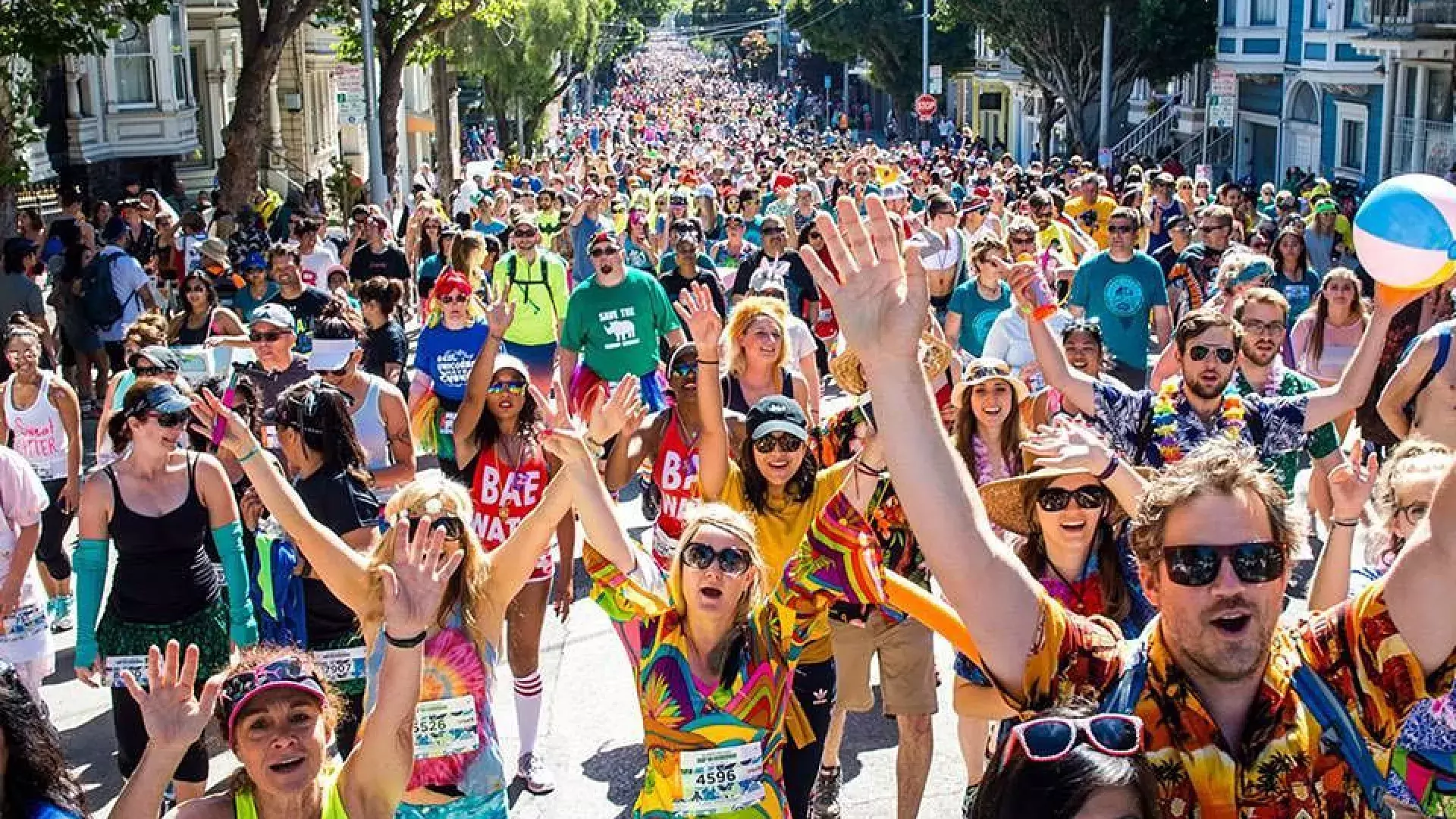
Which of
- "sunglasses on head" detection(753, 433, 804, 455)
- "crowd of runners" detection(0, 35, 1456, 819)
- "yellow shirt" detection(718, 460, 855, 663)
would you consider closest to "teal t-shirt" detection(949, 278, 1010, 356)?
"crowd of runners" detection(0, 35, 1456, 819)

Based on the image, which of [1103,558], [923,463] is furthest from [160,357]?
[923,463]

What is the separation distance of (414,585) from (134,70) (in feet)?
94.2

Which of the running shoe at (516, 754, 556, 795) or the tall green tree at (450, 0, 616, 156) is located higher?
the tall green tree at (450, 0, 616, 156)

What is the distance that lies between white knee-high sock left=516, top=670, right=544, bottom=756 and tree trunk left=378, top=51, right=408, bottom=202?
22520 mm

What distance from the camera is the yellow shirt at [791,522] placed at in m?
5.41

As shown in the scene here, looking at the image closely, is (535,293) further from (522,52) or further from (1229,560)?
(522,52)

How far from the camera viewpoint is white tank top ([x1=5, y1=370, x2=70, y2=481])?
817 cm

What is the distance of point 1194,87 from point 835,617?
40849 millimetres

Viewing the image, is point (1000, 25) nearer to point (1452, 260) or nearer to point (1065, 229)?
point (1065, 229)

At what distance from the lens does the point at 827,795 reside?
602 centimetres

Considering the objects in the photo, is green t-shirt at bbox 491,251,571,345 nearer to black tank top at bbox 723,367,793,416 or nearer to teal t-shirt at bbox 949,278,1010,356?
teal t-shirt at bbox 949,278,1010,356

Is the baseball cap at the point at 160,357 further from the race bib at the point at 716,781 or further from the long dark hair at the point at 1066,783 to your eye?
the long dark hair at the point at 1066,783

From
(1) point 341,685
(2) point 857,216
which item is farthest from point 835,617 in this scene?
(2) point 857,216

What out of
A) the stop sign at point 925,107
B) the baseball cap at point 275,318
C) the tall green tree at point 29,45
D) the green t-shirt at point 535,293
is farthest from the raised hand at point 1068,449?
the stop sign at point 925,107
